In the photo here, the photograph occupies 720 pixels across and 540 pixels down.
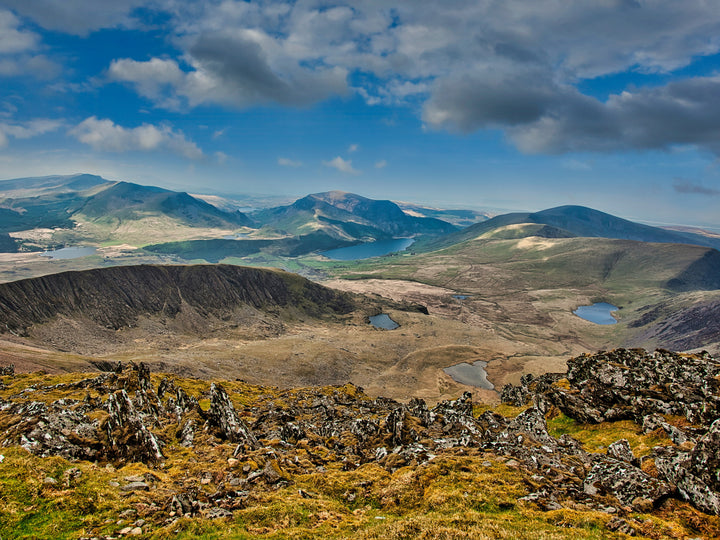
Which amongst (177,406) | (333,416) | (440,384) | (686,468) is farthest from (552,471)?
(440,384)

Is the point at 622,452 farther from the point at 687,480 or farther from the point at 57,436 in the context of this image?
the point at 57,436

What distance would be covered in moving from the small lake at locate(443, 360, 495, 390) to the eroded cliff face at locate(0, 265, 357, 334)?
3629 inches

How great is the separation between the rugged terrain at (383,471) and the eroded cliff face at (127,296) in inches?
4714

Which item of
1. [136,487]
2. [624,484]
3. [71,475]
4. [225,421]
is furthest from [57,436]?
[624,484]

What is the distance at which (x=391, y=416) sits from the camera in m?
40.5

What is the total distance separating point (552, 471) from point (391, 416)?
1904cm

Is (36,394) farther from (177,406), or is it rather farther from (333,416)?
(333,416)

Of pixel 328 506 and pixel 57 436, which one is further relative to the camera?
pixel 57 436

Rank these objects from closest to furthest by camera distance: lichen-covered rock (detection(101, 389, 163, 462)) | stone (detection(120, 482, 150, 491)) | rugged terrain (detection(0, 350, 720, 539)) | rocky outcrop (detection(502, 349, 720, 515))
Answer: rugged terrain (detection(0, 350, 720, 539)) < rocky outcrop (detection(502, 349, 720, 515)) < stone (detection(120, 482, 150, 491)) < lichen-covered rock (detection(101, 389, 163, 462))

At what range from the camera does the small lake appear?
135125 millimetres

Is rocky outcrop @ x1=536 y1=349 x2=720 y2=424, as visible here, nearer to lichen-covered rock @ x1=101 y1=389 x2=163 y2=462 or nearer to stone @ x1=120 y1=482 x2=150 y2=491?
stone @ x1=120 y1=482 x2=150 y2=491

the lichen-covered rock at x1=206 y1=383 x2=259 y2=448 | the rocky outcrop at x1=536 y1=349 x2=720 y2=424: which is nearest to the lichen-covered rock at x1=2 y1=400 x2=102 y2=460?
the lichen-covered rock at x1=206 y1=383 x2=259 y2=448

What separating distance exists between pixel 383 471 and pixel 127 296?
170 meters

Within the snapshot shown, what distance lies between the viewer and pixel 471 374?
14438cm
